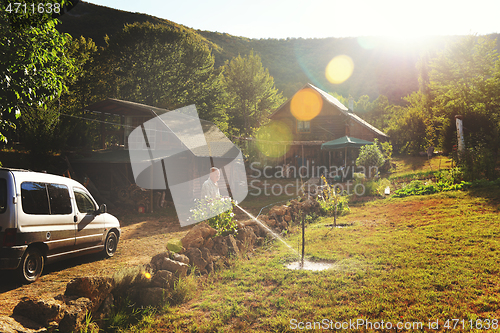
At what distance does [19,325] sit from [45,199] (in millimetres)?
3554

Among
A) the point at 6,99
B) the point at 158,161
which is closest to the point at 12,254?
the point at 6,99

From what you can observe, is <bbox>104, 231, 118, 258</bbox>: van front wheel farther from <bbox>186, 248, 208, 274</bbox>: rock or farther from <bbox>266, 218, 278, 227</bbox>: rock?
<bbox>266, 218, 278, 227</bbox>: rock

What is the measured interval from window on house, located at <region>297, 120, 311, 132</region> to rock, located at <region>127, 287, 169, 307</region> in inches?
1133

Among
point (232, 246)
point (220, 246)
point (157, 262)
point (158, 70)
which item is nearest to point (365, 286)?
point (232, 246)

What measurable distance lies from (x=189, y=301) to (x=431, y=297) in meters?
4.03

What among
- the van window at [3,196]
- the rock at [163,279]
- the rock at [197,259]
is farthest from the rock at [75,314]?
the van window at [3,196]

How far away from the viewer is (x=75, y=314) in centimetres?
377

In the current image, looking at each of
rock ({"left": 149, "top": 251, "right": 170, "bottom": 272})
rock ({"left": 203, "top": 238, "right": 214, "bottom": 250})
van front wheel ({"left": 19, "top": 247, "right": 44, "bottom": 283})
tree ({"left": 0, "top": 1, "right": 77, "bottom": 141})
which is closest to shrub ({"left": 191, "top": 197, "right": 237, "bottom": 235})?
rock ({"left": 203, "top": 238, "right": 214, "bottom": 250})

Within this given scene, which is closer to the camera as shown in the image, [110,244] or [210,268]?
[210,268]

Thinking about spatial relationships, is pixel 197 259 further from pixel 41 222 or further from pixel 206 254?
pixel 41 222

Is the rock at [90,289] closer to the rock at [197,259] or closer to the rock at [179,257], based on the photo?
the rock at [179,257]

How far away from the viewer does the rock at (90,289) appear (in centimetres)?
413

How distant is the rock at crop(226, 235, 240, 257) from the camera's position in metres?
7.17

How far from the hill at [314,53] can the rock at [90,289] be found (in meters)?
86.9
